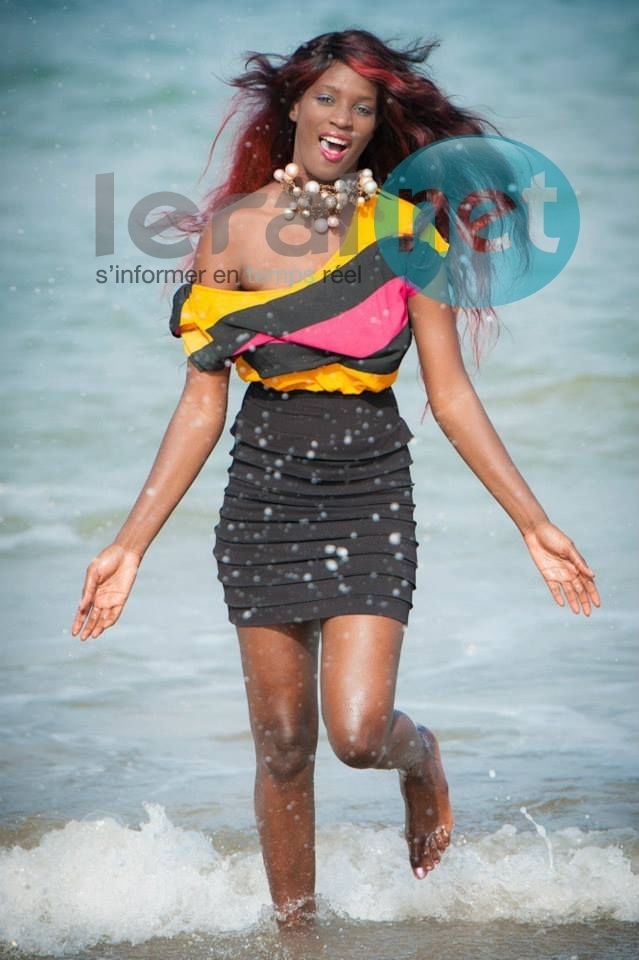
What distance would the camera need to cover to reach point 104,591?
385 centimetres

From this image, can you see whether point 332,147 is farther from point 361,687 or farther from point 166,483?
point 361,687

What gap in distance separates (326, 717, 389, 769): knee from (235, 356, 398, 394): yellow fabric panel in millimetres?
802

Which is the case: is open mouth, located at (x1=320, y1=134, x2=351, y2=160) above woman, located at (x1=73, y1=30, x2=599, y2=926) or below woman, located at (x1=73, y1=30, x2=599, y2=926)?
above

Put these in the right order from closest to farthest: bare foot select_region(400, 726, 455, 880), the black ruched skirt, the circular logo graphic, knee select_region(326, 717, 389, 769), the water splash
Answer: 1. knee select_region(326, 717, 389, 769)
2. the black ruched skirt
3. the circular logo graphic
4. bare foot select_region(400, 726, 455, 880)
5. the water splash

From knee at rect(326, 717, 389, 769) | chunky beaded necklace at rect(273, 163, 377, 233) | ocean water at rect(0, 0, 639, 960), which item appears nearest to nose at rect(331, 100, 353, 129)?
chunky beaded necklace at rect(273, 163, 377, 233)

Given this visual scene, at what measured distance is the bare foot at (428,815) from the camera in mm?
4250

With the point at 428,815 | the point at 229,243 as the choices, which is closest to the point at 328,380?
the point at 229,243

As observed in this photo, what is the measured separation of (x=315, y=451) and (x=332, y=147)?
78cm

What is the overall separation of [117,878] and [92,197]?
12217mm

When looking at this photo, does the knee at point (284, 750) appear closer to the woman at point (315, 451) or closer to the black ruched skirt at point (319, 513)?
the woman at point (315, 451)

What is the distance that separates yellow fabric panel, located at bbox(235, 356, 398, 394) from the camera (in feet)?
12.7

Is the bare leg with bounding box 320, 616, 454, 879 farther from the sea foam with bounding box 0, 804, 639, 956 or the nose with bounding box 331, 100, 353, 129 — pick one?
the nose with bounding box 331, 100, 353, 129

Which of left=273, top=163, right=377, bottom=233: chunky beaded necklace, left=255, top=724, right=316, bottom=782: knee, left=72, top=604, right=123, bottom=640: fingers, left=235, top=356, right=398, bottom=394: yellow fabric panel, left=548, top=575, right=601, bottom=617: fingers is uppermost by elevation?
left=273, top=163, right=377, bottom=233: chunky beaded necklace

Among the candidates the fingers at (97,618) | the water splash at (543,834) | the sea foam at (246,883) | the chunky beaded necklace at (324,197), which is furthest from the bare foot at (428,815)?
the chunky beaded necklace at (324,197)
